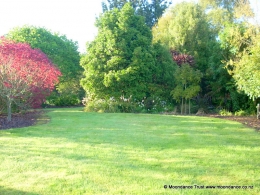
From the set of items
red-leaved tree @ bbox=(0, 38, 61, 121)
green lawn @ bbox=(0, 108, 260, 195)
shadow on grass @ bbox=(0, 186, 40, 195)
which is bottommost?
shadow on grass @ bbox=(0, 186, 40, 195)

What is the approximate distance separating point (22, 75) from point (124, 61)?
22.3 feet

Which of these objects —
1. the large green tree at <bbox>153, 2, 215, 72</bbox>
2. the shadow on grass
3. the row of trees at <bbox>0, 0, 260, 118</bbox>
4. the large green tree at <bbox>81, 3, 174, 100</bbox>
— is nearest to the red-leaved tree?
the row of trees at <bbox>0, 0, 260, 118</bbox>

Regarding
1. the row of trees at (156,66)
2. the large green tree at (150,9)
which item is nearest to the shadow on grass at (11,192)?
the row of trees at (156,66)

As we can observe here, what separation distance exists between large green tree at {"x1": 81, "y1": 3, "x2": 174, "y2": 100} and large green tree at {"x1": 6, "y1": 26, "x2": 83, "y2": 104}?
761 centimetres

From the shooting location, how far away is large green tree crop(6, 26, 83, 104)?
80.4 feet

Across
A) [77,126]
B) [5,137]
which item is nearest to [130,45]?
[77,126]

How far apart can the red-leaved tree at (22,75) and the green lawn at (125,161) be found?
3.05 m

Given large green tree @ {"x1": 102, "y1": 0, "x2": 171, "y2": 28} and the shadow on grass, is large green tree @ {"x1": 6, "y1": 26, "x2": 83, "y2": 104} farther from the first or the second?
the shadow on grass

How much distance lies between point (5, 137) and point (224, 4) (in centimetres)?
2450

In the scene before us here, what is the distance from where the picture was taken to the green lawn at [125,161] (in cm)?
400

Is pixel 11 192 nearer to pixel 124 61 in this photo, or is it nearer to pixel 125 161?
pixel 125 161

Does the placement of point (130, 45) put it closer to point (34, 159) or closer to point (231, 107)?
point (231, 107)

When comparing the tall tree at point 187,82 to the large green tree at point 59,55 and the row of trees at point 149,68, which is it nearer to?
the row of trees at point 149,68

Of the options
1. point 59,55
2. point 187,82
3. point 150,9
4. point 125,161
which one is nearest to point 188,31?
point 187,82
